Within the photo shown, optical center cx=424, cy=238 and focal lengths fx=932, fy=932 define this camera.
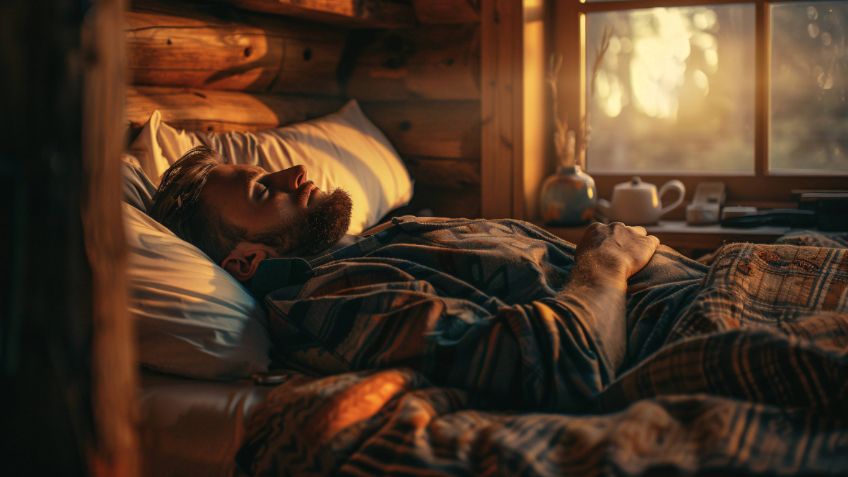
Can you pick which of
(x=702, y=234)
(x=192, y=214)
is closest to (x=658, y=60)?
(x=702, y=234)

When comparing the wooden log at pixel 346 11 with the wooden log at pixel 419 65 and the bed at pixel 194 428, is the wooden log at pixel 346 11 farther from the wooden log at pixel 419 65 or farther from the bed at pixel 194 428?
the bed at pixel 194 428

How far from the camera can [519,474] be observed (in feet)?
3.45

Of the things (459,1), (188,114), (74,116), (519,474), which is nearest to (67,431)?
(74,116)

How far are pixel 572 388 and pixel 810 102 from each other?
199cm

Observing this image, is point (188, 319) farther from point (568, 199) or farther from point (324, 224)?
point (568, 199)

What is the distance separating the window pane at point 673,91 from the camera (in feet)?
9.83

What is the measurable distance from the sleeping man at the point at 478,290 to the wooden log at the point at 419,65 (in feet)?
3.69

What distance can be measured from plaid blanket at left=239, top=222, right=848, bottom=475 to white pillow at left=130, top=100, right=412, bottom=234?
27.6 inches

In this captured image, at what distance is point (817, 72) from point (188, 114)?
75.8 inches

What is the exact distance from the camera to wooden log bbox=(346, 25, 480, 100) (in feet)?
9.80

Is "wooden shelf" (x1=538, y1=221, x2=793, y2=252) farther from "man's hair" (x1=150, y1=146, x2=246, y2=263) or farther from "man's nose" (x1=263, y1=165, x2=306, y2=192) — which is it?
"man's hair" (x1=150, y1=146, x2=246, y2=263)

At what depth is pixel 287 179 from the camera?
6.26 feet

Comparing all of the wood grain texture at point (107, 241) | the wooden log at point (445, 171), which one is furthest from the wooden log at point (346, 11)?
the wood grain texture at point (107, 241)

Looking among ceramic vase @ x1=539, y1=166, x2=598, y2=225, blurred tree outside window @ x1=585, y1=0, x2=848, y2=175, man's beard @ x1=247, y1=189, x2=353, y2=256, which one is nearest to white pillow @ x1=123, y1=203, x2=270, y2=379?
man's beard @ x1=247, y1=189, x2=353, y2=256
